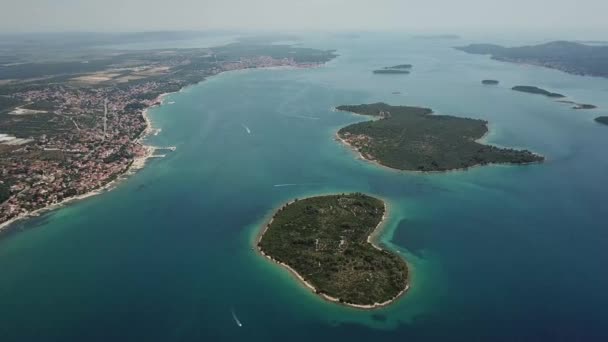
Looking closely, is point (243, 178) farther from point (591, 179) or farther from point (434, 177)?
point (591, 179)

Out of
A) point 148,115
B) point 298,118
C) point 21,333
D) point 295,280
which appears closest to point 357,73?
point 298,118

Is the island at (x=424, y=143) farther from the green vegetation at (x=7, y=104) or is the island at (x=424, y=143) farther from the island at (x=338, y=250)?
the green vegetation at (x=7, y=104)

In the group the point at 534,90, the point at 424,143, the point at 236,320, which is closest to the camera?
the point at 236,320

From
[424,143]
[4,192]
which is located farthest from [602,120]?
[4,192]

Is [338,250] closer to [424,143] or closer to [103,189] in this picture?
[103,189]

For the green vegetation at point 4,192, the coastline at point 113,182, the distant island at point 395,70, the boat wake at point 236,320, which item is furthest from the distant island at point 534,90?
the green vegetation at point 4,192
